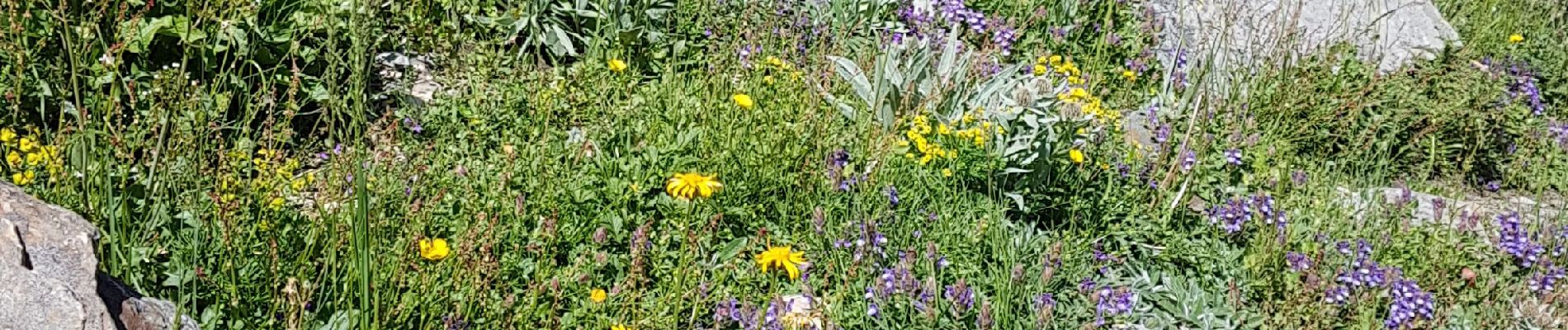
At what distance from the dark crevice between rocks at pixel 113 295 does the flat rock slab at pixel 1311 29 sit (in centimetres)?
387

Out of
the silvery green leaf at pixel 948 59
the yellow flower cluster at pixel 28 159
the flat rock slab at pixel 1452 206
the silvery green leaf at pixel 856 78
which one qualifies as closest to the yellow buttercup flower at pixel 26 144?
the yellow flower cluster at pixel 28 159

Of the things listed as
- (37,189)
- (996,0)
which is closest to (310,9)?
(37,189)

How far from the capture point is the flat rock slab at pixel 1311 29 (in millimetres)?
5129

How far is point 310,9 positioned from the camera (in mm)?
3861

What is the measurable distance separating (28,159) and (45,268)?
99 cm

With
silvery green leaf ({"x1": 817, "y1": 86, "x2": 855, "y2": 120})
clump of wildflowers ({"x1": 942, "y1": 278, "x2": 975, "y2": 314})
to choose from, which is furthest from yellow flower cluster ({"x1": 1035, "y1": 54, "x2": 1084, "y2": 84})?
clump of wildflowers ({"x1": 942, "y1": 278, "x2": 975, "y2": 314})

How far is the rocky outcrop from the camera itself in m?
1.85

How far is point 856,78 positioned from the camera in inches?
162

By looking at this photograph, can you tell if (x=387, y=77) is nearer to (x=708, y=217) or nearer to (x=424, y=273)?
(x=708, y=217)

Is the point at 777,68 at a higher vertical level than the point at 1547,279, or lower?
higher

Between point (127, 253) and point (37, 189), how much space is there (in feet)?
1.25

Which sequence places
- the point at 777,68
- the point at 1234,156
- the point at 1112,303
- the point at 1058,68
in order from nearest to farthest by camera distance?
1. the point at 1112,303
2. the point at 1234,156
3. the point at 777,68
4. the point at 1058,68

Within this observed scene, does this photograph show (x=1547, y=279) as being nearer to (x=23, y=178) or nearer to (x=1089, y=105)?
(x=1089, y=105)

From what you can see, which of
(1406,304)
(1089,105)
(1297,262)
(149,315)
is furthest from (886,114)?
(149,315)
